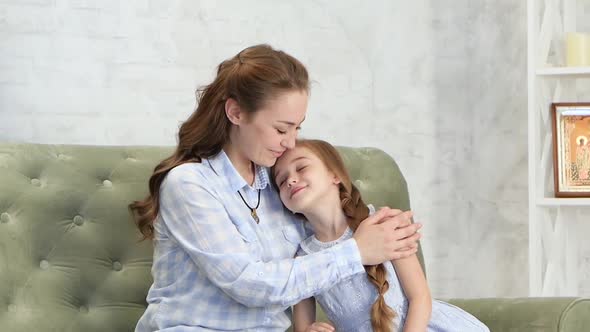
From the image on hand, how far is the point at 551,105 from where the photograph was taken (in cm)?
318

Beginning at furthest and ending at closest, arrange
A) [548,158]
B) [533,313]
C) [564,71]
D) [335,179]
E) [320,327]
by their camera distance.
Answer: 1. [548,158]
2. [564,71]
3. [533,313]
4. [335,179]
5. [320,327]

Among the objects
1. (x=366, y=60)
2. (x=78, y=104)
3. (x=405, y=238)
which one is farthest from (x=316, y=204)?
(x=366, y=60)

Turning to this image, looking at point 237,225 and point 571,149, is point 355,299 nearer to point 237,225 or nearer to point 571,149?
point 237,225

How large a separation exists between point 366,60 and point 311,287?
1.59m

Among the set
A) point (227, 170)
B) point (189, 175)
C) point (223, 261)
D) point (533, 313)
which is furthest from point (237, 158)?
point (533, 313)

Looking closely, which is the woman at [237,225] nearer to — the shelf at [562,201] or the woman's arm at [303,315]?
the woman's arm at [303,315]

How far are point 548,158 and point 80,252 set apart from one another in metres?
1.60

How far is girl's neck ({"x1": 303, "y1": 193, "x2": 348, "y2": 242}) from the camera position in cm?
210

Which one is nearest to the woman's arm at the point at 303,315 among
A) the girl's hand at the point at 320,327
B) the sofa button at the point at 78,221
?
the girl's hand at the point at 320,327

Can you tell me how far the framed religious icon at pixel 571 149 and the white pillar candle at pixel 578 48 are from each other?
0.45 feet

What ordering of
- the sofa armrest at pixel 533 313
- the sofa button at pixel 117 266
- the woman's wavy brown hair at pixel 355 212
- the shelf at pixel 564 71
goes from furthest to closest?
the shelf at pixel 564 71 → the sofa button at pixel 117 266 → the sofa armrest at pixel 533 313 → the woman's wavy brown hair at pixel 355 212

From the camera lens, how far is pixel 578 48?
3.12 m

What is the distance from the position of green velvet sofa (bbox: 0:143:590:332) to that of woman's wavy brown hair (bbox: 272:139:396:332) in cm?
46

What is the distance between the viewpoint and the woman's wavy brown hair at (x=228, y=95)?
6.53ft
